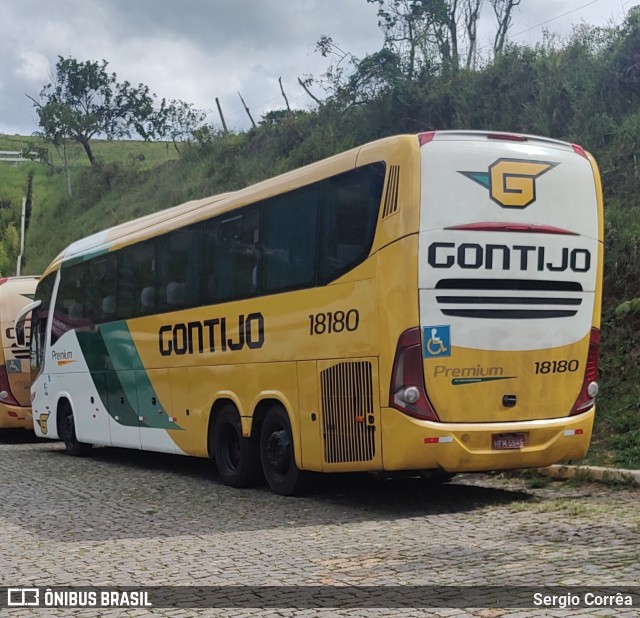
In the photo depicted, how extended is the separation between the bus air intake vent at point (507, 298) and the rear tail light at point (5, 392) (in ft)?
45.6

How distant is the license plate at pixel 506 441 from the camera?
974 centimetres

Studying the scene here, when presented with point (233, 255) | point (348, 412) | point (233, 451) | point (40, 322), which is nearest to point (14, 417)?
point (40, 322)

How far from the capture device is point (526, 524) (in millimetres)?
9008

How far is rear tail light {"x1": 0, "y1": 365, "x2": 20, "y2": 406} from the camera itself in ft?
69.3

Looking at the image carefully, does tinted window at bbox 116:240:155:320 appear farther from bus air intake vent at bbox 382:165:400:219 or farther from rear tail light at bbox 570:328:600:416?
rear tail light at bbox 570:328:600:416

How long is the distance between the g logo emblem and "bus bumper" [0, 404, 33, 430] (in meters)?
14.1

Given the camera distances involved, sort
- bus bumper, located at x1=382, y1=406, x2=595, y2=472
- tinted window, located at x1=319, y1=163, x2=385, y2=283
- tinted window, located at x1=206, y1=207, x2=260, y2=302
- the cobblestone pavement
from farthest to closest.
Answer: tinted window, located at x1=206, y1=207, x2=260, y2=302, tinted window, located at x1=319, y1=163, x2=385, y2=283, bus bumper, located at x1=382, y1=406, x2=595, y2=472, the cobblestone pavement

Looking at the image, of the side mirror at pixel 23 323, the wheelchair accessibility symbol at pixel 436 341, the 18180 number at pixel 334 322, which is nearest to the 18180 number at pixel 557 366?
the wheelchair accessibility symbol at pixel 436 341

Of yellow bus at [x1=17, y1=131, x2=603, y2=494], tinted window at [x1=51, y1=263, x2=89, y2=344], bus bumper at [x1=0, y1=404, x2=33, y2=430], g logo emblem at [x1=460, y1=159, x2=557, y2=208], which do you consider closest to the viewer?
yellow bus at [x1=17, y1=131, x2=603, y2=494]

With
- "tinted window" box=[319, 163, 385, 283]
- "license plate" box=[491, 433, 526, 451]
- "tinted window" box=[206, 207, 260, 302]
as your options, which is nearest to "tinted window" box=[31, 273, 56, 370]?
"tinted window" box=[206, 207, 260, 302]

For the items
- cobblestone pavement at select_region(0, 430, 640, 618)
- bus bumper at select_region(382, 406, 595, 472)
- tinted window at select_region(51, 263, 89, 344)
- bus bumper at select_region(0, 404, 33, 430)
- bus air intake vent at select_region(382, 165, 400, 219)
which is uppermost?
bus air intake vent at select_region(382, 165, 400, 219)

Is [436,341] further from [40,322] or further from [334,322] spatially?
[40,322]

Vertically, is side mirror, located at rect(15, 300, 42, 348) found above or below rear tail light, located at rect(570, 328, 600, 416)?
above

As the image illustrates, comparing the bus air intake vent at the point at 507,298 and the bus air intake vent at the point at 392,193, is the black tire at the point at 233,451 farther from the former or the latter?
the bus air intake vent at the point at 392,193
